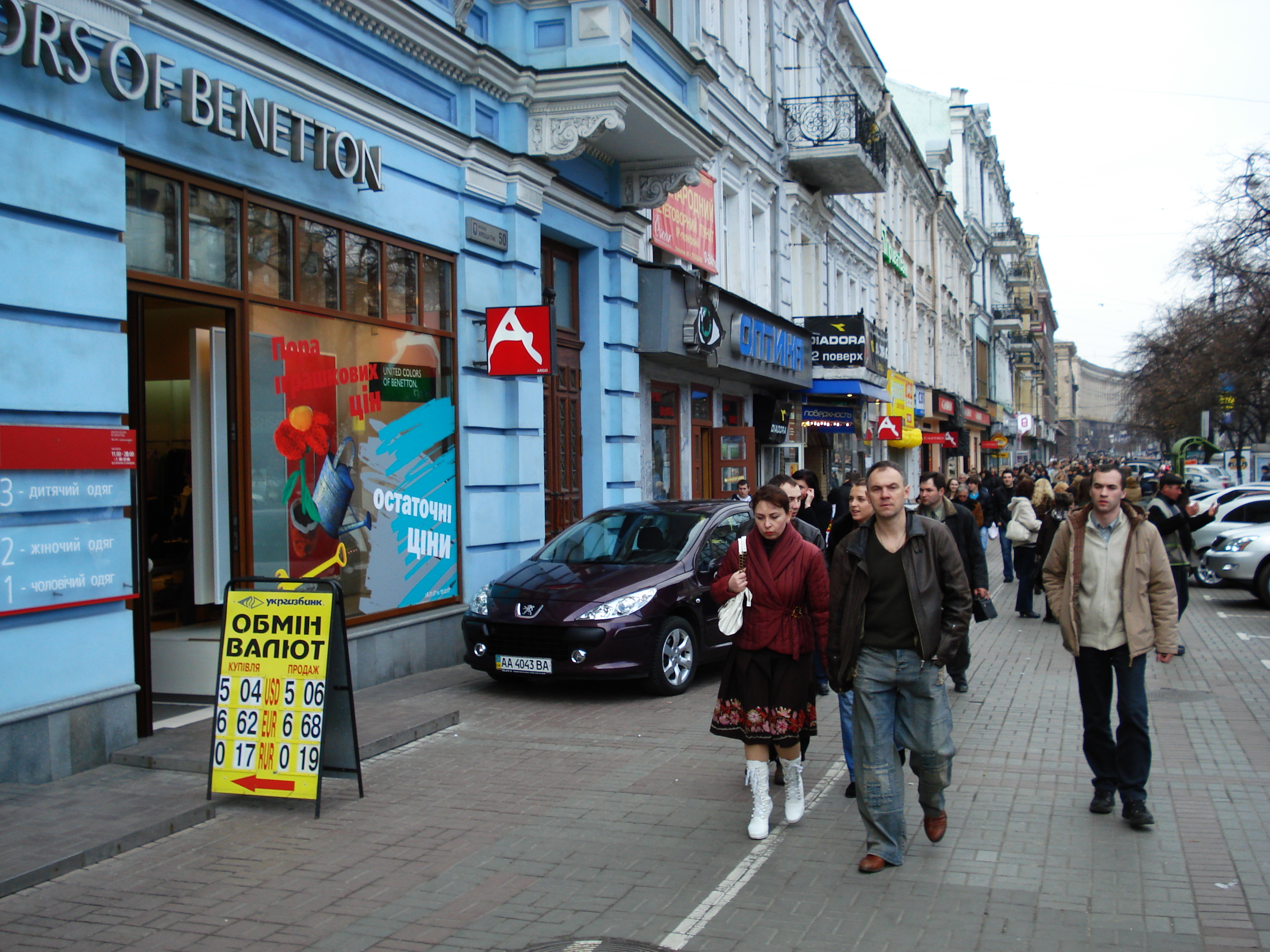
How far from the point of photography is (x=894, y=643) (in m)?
5.28

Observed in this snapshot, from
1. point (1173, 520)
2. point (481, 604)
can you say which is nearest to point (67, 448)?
point (481, 604)

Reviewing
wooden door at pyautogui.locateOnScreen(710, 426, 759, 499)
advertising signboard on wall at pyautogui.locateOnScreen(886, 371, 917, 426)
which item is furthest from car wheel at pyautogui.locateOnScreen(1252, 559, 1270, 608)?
advertising signboard on wall at pyautogui.locateOnScreen(886, 371, 917, 426)

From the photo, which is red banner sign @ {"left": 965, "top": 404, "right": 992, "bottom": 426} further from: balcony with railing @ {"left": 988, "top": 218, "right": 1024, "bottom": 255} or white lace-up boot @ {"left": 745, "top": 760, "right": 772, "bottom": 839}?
white lace-up boot @ {"left": 745, "top": 760, "right": 772, "bottom": 839}

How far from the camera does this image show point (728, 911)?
4766 mm

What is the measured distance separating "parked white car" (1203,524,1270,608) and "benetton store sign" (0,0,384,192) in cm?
1303

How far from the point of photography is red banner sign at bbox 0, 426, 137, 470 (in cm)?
670

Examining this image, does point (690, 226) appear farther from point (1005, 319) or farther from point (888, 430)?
point (1005, 319)

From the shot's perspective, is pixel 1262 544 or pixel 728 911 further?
pixel 1262 544

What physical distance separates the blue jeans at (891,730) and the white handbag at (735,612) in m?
0.71

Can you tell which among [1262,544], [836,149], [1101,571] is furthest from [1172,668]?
[836,149]

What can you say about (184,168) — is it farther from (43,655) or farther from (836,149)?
(836,149)

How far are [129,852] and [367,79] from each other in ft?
23.7

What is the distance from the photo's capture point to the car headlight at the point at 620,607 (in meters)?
9.47

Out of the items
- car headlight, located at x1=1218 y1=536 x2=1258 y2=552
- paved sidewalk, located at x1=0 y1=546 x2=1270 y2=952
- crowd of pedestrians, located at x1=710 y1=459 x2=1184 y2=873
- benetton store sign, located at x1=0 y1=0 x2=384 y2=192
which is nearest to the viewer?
paved sidewalk, located at x1=0 y1=546 x2=1270 y2=952
